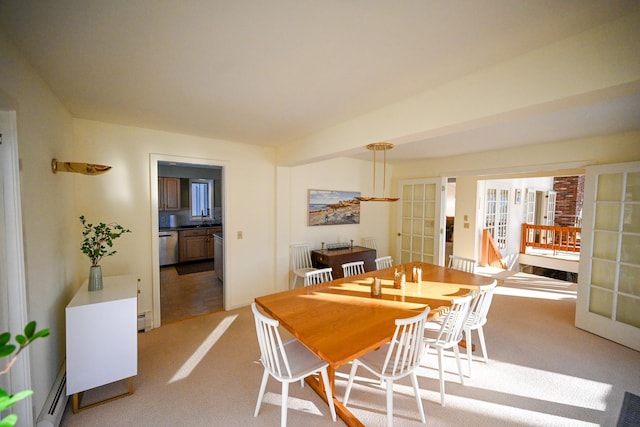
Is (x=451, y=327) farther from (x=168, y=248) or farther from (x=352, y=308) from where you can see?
(x=168, y=248)

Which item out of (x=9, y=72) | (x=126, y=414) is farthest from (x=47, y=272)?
(x=9, y=72)

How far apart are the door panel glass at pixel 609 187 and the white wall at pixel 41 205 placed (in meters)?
5.34

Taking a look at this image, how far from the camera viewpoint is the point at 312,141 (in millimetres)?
3254

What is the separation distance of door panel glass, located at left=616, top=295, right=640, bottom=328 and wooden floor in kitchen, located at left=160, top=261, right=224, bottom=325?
493 centimetres

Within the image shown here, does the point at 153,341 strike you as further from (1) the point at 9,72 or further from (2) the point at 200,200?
(2) the point at 200,200

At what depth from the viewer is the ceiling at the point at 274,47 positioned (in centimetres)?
119

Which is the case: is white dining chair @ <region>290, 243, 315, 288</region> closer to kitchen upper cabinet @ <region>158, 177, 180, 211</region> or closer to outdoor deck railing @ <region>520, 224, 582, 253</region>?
kitchen upper cabinet @ <region>158, 177, 180, 211</region>

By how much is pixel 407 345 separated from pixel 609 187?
343cm

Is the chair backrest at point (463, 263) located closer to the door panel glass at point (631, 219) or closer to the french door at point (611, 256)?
the french door at point (611, 256)

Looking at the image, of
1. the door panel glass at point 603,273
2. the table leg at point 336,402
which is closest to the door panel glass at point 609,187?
the door panel glass at point 603,273

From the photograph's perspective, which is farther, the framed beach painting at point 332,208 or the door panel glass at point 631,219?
the framed beach painting at point 332,208

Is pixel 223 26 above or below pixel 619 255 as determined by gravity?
above

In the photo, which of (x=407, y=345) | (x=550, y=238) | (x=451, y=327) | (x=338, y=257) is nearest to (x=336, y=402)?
(x=407, y=345)

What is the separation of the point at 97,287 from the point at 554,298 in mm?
6196
